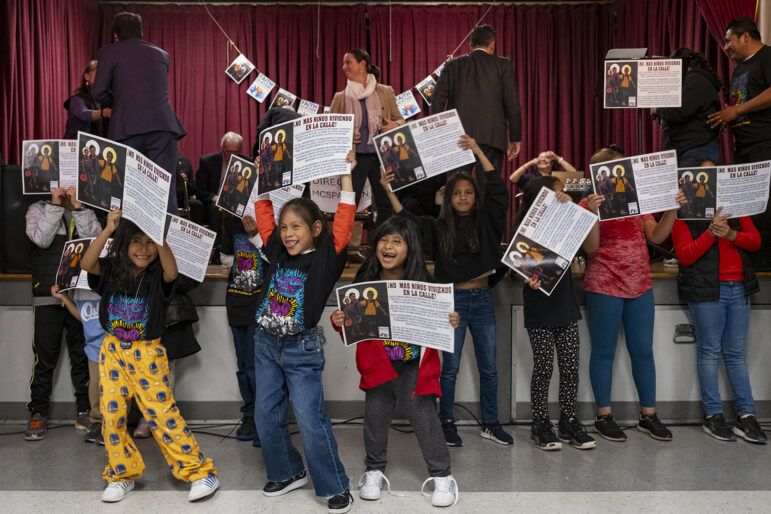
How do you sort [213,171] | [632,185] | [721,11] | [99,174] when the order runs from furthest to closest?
[213,171] → [721,11] → [632,185] → [99,174]

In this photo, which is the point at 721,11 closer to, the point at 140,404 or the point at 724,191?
the point at 724,191

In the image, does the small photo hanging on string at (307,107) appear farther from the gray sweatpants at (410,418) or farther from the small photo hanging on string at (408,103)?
the gray sweatpants at (410,418)

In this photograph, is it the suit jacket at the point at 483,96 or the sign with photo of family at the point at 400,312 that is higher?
the suit jacket at the point at 483,96

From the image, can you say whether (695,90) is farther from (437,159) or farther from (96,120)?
(96,120)

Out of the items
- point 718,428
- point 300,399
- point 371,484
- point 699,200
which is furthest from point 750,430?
point 300,399

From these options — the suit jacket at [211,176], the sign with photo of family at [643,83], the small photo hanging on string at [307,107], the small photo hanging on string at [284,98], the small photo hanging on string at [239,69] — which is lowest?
the suit jacket at [211,176]

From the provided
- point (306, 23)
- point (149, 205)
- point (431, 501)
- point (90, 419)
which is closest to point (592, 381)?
point (431, 501)

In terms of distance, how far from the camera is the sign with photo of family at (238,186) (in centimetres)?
332

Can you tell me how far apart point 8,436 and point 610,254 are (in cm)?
302

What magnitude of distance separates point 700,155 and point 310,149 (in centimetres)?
232

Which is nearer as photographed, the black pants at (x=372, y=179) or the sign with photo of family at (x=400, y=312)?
the sign with photo of family at (x=400, y=312)

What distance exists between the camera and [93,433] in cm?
342

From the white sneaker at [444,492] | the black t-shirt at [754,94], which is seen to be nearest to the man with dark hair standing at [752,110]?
the black t-shirt at [754,94]

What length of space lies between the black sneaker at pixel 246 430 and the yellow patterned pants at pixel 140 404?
686mm
